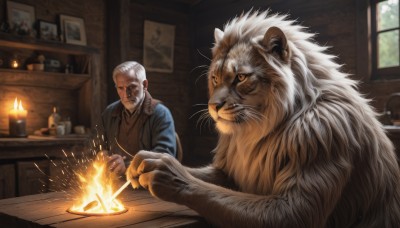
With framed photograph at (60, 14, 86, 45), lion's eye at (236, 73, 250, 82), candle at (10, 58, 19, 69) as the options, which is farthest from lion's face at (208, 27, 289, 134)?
framed photograph at (60, 14, 86, 45)

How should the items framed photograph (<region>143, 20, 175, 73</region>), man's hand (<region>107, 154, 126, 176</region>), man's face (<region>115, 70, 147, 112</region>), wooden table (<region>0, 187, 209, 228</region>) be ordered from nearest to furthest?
wooden table (<region>0, 187, 209, 228</region>) < man's hand (<region>107, 154, 126, 176</region>) < man's face (<region>115, 70, 147, 112</region>) < framed photograph (<region>143, 20, 175, 73</region>)

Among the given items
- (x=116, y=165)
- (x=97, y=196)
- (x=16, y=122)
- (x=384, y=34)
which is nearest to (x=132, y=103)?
(x=116, y=165)

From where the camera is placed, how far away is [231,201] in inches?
53.9

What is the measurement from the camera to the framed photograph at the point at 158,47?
5500mm

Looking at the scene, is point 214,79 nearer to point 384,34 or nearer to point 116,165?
point 116,165

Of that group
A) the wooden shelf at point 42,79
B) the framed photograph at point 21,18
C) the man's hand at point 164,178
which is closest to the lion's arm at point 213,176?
the man's hand at point 164,178

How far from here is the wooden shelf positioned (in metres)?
4.09

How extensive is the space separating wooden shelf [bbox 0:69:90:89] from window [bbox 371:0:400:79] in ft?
9.72

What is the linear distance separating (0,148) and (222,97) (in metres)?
2.82

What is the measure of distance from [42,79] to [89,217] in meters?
3.18

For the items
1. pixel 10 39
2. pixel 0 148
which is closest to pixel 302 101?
pixel 0 148

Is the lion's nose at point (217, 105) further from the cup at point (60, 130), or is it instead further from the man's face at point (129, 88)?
the cup at point (60, 130)

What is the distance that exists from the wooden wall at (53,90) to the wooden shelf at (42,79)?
10 centimetres

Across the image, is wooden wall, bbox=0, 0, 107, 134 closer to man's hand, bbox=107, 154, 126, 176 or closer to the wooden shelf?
the wooden shelf
